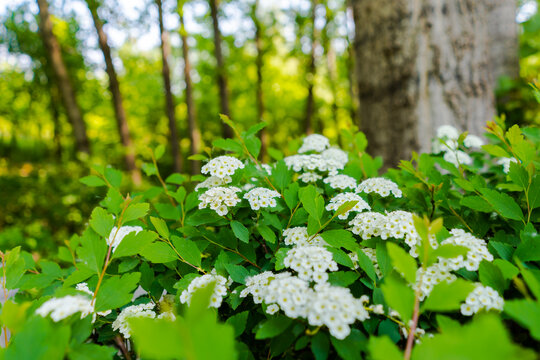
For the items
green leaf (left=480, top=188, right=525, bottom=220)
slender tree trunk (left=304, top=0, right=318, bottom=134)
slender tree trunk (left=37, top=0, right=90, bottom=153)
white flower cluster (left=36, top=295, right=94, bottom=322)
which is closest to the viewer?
white flower cluster (left=36, top=295, right=94, bottom=322)

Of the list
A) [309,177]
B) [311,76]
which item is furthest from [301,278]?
[311,76]

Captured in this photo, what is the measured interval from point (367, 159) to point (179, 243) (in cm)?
79

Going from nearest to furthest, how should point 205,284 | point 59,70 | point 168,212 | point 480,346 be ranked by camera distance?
1. point 480,346
2. point 205,284
3. point 168,212
4. point 59,70

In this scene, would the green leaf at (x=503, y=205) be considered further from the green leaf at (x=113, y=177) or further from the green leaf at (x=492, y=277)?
the green leaf at (x=113, y=177)

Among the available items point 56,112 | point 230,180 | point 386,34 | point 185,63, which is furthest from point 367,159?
point 56,112

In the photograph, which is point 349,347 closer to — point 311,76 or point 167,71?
point 167,71

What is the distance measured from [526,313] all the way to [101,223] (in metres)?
0.84

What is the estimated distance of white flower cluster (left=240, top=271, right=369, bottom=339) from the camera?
0.53 meters

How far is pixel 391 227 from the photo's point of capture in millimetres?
715

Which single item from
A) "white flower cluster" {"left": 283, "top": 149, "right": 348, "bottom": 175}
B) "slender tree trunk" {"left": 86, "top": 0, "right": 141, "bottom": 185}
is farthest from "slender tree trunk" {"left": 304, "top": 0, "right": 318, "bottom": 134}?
"white flower cluster" {"left": 283, "top": 149, "right": 348, "bottom": 175}

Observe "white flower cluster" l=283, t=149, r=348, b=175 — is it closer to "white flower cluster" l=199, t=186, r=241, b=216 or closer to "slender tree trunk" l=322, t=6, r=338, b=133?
"white flower cluster" l=199, t=186, r=241, b=216

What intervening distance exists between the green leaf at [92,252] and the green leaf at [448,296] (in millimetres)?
682

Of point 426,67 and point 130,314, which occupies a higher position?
point 426,67

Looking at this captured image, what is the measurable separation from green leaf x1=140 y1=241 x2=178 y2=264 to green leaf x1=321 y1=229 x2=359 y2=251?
364 mm
